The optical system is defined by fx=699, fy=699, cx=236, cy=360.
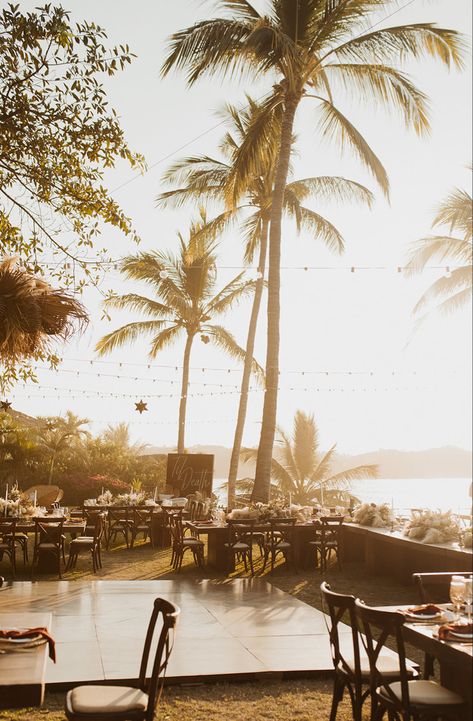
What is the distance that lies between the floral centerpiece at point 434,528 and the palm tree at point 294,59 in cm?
455

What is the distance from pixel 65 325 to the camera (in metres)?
5.55

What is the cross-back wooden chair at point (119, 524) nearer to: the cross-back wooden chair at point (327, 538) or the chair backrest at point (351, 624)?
the cross-back wooden chair at point (327, 538)

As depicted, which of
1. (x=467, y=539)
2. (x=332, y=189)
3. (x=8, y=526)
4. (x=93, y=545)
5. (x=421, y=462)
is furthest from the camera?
(x=332, y=189)

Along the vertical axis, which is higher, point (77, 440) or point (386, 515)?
point (77, 440)

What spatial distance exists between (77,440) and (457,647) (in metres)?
22.6

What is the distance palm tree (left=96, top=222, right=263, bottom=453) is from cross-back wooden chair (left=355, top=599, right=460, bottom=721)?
710 inches

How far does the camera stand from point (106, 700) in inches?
149

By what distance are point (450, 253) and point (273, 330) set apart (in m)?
6.88

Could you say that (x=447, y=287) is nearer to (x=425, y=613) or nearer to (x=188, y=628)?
(x=188, y=628)

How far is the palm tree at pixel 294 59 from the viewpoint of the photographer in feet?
43.0

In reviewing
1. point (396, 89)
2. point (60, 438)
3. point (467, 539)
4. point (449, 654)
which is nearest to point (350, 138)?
point (396, 89)

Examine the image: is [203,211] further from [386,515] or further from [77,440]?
[386,515]

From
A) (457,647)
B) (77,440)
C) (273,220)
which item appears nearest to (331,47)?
(273,220)

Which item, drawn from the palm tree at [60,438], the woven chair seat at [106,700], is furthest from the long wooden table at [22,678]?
the palm tree at [60,438]
